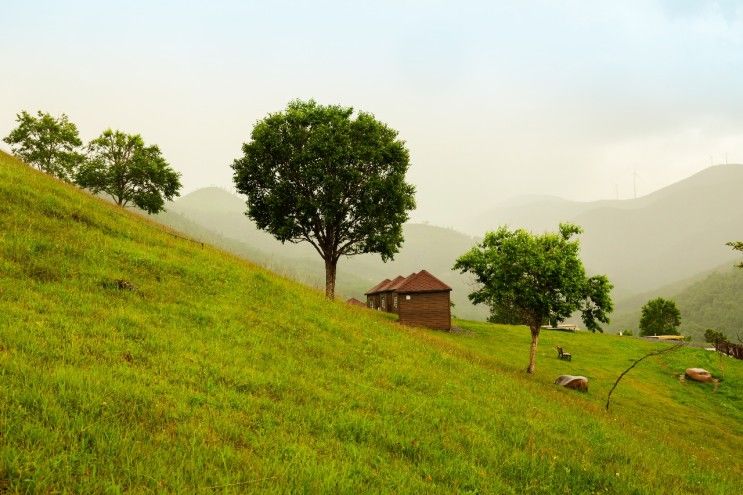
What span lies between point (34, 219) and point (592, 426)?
72.1ft

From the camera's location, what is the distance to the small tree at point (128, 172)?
47281mm

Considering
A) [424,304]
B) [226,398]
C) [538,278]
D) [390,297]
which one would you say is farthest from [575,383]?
[390,297]

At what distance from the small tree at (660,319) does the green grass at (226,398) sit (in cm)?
9471

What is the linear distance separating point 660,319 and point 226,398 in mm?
110459

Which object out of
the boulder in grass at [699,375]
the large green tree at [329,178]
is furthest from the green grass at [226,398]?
the boulder in grass at [699,375]

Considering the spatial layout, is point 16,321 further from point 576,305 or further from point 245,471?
point 576,305

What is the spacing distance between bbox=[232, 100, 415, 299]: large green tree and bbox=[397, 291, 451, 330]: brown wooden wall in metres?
18.2

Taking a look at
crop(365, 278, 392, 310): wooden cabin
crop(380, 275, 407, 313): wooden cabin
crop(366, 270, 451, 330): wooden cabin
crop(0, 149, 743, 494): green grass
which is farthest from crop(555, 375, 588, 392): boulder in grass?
crop(365, 278, 392, 310): wooden cabin

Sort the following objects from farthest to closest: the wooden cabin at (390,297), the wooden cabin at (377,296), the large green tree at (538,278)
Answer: the wooden cabin at (377,296) < the wooden cabin at (390,297) < the large green tree at (538,278)

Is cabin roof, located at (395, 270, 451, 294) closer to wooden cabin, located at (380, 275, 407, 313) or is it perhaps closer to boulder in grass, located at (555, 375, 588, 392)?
wooden cabin, located at (380, 275, 407, 313)

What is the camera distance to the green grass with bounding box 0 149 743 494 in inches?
215

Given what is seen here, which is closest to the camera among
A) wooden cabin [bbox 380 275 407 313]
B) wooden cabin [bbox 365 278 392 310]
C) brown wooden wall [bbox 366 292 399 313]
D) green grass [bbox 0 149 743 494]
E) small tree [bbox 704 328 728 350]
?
green grass [bbox 0 149 743 494]

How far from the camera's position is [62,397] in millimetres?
6164

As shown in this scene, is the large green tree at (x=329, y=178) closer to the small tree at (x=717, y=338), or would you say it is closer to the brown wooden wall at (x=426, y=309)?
the brown wooden wall at (x=426, y=309)
